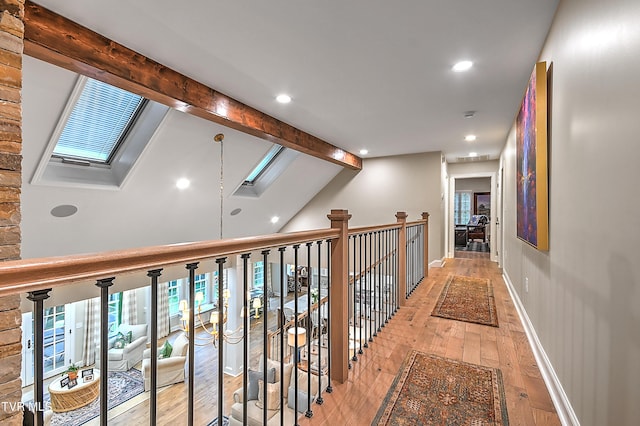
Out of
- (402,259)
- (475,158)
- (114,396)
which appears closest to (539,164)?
(402,259)

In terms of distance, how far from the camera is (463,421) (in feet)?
5.06

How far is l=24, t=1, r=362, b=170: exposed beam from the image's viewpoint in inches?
73.2

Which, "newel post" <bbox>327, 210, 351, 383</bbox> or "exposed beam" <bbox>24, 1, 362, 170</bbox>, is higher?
"exposed beam" <bbox>24, 1, 362, 170</bbox>

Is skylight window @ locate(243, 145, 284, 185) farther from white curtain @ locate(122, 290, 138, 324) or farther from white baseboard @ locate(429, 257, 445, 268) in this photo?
white curtain @ locate(122, 290, 138, 324)

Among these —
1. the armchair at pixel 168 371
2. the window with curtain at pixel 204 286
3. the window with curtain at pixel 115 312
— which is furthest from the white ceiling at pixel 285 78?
the window with curtain at pixel 204 286

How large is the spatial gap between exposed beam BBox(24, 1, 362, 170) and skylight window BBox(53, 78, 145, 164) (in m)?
0.72

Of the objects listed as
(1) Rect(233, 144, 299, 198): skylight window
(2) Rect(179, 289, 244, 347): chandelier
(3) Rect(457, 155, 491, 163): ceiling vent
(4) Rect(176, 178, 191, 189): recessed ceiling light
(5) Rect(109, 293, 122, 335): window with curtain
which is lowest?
(5) Rect(109, 293, 122, 335): window with curtain

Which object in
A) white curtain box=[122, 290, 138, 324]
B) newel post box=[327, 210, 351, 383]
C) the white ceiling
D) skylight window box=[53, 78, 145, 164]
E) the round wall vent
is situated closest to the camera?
newel post box=[327, 210, 351, 383]

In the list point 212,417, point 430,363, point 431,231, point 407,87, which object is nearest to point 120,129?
point 407,87

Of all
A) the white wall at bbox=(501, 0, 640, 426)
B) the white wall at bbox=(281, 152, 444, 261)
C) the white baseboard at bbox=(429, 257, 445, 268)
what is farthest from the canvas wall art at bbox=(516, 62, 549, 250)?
the white wall at bbox=(281, 152, 444, 261)

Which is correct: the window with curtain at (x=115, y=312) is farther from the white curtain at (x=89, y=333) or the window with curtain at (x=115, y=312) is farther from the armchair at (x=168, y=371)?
the armchair at (x=168, y=371)

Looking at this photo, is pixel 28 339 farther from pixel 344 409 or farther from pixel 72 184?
pixel 344 409

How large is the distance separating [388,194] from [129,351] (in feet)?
22.4

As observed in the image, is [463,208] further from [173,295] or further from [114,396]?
[114,396]
